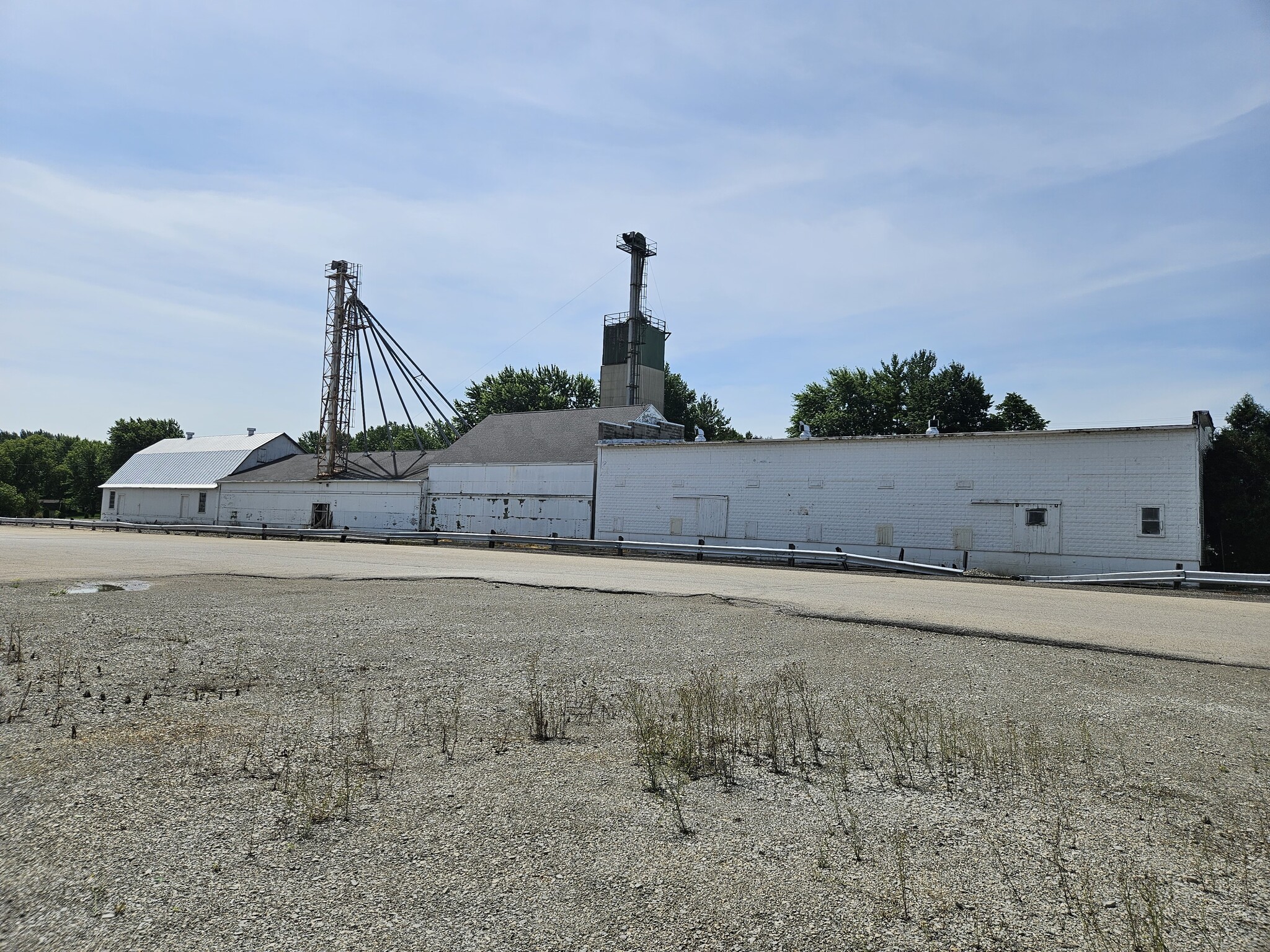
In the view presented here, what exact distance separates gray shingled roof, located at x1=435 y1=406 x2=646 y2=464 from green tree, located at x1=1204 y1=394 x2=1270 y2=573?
1082 inches

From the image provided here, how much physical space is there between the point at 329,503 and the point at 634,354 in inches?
1019

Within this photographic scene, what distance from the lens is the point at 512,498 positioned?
43750 mm

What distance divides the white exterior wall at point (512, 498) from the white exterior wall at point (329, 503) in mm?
1669

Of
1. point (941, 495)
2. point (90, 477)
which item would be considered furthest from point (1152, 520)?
point (90, 477)

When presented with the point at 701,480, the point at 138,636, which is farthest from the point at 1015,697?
the point at 701,480

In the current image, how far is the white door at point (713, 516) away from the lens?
35.8 metres

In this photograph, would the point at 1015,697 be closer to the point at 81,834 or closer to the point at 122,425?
the point at 81,834

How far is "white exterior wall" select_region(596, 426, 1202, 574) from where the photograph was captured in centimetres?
2650

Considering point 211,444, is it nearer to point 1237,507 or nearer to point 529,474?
point 529,474

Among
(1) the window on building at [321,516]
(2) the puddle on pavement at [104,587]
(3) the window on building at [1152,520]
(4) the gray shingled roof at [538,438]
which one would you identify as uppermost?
(4) the gray shingled roof at [538,438]

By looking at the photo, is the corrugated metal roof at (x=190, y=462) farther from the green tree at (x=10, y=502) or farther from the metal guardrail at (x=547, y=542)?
the green tree at (x=10, y=502)

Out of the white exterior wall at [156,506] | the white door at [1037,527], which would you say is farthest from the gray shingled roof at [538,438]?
the white exterior wall at [156,506]

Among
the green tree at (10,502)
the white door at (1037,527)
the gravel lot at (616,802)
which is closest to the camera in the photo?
the gravel lot at (616,802)

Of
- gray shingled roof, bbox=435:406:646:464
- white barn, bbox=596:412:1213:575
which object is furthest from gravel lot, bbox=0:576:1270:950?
gray shingled roof, bbox=435:406:646:464
